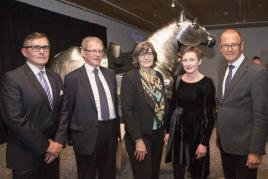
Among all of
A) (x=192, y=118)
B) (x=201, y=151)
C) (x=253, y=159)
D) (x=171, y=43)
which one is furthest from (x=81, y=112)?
(x=171, y=43)

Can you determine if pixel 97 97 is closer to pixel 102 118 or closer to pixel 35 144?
pixel 102 118

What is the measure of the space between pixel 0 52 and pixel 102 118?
9.27 feet

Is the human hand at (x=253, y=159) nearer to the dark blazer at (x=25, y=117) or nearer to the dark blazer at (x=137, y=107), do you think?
the dark blazer at (x=137, y=107)

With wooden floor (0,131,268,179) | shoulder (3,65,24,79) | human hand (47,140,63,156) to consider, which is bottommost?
wooden floor (0,131,268,179)

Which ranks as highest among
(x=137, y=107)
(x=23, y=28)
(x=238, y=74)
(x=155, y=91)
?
(x=23, y=28)

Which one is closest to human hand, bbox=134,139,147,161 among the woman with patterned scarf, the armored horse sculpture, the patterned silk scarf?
the woman with patterned scarf

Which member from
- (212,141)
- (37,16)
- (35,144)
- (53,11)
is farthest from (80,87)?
(53,11)

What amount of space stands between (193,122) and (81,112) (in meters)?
0.84

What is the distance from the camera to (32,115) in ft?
6.07

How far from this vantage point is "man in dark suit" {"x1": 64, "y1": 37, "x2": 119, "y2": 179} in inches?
81.3

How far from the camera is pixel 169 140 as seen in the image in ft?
7.27

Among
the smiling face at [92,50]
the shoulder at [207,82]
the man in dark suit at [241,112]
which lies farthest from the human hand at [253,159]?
the smiling face at [92,50]

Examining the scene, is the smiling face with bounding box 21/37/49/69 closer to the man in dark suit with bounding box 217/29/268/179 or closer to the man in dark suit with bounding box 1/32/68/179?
the man in dark suit with bounding box 1/32/68/179

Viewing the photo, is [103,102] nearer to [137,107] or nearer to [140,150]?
[137,107]
